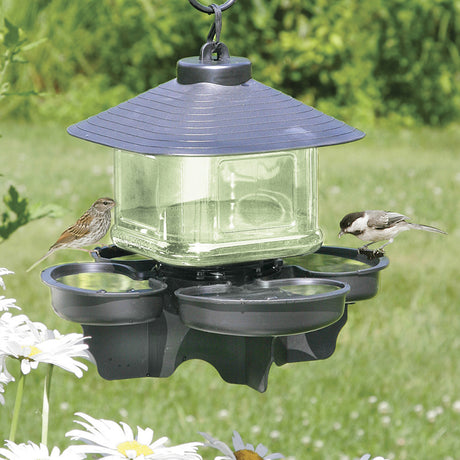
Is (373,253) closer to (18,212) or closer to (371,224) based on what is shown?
(371,224)

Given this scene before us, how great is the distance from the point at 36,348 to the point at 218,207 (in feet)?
2.03

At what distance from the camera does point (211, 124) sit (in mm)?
1984

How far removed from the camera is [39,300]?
5211 mm

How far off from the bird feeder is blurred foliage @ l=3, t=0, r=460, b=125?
7910mm

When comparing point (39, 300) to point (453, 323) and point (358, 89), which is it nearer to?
point (453, 323)

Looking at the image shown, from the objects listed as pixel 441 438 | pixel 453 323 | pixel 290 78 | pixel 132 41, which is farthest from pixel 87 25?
pixel 441 438

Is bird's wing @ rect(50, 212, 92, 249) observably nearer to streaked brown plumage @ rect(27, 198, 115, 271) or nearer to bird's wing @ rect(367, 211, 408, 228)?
streaked brown plumage @ rect(27, 198, 115, 271)

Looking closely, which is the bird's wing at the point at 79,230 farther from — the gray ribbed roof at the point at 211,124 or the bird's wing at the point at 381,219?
the bird's wing at the point at 381,219

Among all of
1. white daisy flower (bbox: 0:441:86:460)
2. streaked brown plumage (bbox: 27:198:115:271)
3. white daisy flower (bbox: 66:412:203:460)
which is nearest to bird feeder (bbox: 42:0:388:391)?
streaked brown plumage (bbox: 27:198:115:271)

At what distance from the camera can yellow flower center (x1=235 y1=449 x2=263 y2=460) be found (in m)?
1.89

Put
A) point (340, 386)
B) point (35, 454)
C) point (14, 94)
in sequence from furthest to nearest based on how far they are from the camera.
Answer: point (340, 386) < point (14, 94) < point (35, 454)

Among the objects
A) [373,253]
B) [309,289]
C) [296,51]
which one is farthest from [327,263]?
[296,51]

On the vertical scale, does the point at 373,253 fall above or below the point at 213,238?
below

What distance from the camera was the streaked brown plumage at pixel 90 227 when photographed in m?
2.54
